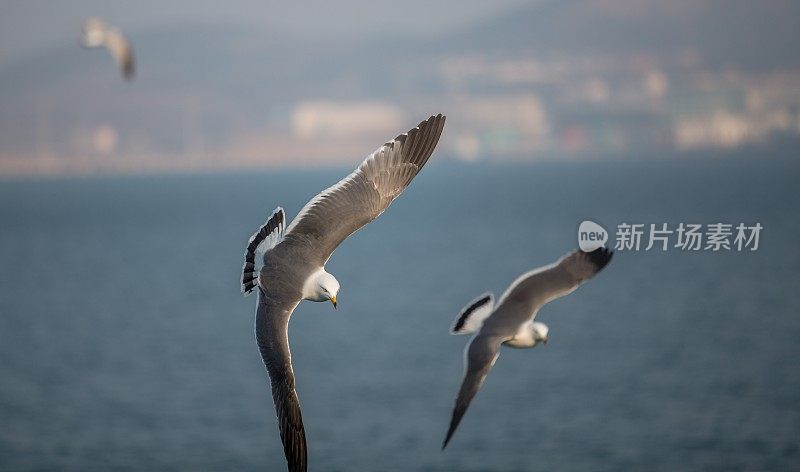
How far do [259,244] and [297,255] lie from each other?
35 cm

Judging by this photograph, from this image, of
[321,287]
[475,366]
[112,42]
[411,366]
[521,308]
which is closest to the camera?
[321,287]

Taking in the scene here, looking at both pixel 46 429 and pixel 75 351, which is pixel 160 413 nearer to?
pixel 46 429

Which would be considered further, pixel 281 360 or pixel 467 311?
pixel 467 311

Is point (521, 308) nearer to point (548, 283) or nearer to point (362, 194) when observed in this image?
point (548, 283)

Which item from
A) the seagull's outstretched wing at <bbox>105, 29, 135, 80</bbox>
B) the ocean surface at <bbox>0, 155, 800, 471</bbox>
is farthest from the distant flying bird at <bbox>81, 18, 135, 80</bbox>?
the ocean surface at <bbox>0, 155, 800, 471</bbox>

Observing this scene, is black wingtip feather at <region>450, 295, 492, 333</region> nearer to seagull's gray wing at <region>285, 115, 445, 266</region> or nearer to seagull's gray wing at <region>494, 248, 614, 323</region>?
seagull's gray wing at <region>494, 248, 614, 323</region>

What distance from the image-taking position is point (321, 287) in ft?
36.5

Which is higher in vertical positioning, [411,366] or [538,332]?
[411,366]

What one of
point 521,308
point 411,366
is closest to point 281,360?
point 521,308

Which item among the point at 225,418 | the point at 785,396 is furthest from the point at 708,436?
the point at 225,418

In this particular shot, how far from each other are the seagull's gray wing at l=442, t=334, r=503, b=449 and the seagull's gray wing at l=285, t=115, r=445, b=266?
149 cm

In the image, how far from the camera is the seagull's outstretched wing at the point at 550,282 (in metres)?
12.0

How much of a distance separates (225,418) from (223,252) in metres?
69.0

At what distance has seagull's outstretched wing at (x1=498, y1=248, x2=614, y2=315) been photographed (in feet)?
39.5
